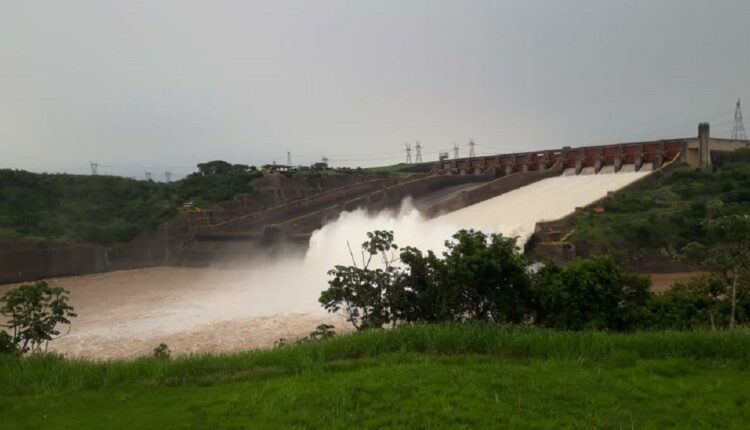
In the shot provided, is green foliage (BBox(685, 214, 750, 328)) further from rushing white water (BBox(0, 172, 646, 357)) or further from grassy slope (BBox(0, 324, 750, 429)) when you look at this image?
rushing white water (BBox(0, 172, 646, 357))

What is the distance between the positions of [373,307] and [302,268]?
16.6m

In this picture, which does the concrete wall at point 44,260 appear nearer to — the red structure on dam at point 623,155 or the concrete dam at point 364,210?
the concrete dam at point 364,210

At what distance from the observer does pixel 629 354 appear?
5.93 m

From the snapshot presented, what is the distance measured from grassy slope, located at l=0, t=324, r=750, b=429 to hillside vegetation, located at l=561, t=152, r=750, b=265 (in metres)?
11.3

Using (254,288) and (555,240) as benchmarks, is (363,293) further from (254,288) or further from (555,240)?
(254,288)

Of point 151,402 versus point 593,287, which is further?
point 593,287

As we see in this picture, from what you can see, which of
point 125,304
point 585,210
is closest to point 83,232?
point 125,304

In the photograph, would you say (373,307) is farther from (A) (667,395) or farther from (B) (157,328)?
(B) (157,328)

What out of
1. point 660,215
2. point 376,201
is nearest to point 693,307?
point 660,215

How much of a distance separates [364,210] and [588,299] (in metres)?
22.2

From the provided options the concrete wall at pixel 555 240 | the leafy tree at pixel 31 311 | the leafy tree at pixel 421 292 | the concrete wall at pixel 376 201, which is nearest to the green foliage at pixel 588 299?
the leafy tree at pixel 421 292

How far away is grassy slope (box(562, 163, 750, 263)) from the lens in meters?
19.5

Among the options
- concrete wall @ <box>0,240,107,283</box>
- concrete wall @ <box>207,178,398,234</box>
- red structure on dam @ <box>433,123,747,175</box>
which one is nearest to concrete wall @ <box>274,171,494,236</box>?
concrete wall @ <box>207,178,398,234</box>

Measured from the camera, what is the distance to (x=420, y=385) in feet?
16.8
